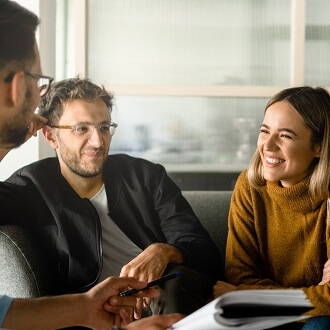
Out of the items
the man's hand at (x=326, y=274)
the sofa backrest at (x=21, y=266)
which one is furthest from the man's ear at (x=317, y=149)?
the sofa backrest at (x=21, y=266)

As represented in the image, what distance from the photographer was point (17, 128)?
141 cm

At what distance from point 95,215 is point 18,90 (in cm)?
39

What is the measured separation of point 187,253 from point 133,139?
35 cm

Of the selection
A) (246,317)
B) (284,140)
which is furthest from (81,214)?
(246,317)

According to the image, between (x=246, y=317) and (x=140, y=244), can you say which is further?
(x=140, y=244)

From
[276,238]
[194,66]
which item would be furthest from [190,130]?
[276,238]

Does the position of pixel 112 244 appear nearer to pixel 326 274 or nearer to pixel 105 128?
pixel 105 128

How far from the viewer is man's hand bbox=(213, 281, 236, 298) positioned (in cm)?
148

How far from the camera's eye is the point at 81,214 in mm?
1473

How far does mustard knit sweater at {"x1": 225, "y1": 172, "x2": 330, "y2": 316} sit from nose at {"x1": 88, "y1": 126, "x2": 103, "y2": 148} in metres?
0.43

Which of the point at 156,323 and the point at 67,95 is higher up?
the point at 67,95

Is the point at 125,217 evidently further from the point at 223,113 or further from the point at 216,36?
the point at 216,36

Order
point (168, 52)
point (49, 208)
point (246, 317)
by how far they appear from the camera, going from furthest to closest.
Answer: point (168, 52)
point (49, 208)
point (246, 317)

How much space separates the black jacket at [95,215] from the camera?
1.45 metres
